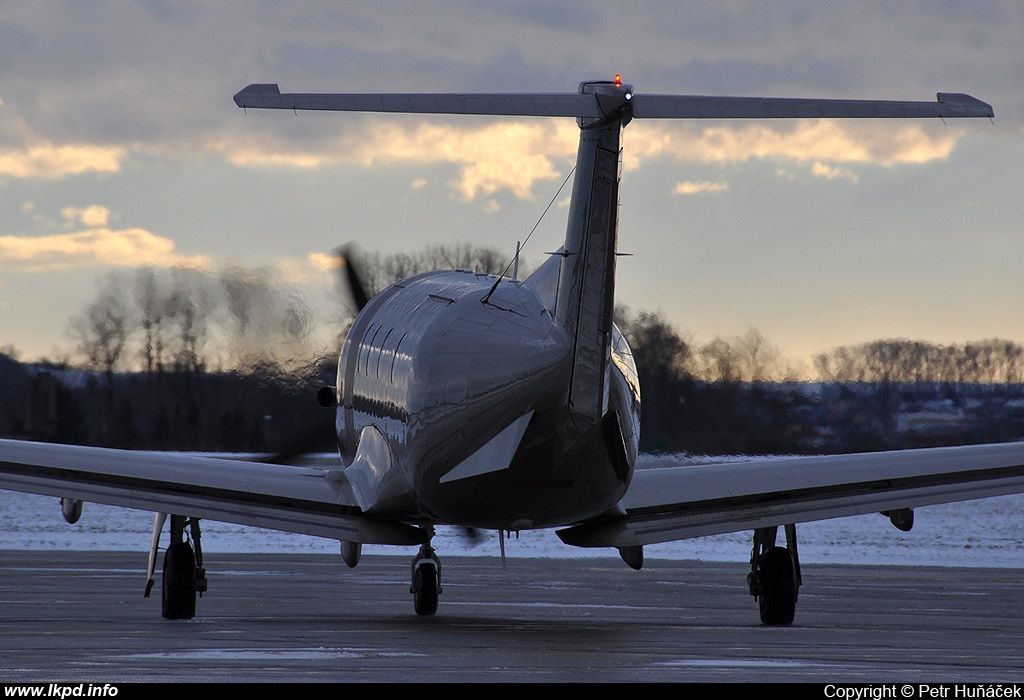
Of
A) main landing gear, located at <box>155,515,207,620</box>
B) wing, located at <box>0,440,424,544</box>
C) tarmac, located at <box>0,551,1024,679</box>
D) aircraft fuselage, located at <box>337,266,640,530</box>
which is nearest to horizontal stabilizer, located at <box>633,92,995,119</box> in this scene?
aircraft fuselage, located at <box>337,266,640,530</box>

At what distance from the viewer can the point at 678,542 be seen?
1652 inches

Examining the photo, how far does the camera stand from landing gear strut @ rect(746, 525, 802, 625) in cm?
1850

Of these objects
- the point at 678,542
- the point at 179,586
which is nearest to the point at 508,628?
the point at 179,586

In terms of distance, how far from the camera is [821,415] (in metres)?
44.7

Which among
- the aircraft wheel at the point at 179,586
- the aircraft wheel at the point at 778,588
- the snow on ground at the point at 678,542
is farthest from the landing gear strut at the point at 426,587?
the snow on ground at the point at 678,542

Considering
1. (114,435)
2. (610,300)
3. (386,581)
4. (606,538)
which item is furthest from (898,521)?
(114,435)

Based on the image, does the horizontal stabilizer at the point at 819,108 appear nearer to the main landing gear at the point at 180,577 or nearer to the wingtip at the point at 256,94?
the wingtip at the point at 256,94

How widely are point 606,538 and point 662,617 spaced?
6.98 ft

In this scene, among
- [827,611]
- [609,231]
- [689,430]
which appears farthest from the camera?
[689,430]

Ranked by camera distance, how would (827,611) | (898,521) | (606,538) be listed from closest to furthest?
1. (606,538)
2. (898,521)
3. (827,611)

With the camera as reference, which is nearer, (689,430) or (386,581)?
(386,581)

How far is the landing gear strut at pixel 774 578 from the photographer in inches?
728

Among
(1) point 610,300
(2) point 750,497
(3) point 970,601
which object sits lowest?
(3) point 970,601

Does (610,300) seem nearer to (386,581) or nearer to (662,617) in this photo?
(662,617)
